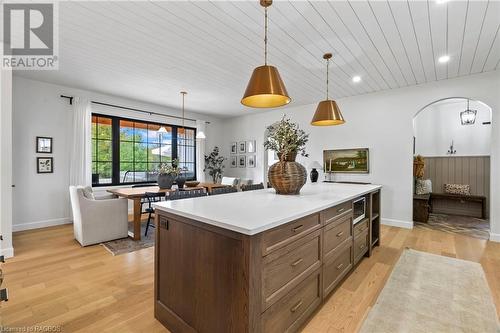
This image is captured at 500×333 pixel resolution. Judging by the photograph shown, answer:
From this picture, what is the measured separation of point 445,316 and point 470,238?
108 inches

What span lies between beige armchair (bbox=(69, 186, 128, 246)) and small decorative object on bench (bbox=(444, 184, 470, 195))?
23.0ft

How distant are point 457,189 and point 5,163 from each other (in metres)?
8.36

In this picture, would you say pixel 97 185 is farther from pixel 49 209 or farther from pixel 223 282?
pixel 223 282

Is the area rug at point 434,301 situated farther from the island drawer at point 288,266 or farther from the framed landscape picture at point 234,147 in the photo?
the framed landscape picture at point 234,147

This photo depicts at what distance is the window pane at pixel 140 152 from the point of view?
569cm

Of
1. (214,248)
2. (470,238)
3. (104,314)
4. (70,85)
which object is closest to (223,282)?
(214,248)

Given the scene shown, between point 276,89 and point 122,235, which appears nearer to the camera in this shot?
point 276,89

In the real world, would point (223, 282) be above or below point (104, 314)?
above

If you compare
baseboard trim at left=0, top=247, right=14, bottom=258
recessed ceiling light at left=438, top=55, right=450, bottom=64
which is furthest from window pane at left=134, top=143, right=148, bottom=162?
recessed ceiling light at left=438, top=55, right=450, bottom=64

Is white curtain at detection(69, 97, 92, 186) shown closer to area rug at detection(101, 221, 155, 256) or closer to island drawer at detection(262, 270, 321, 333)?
area rug at detection(101, 221, 155, 256)

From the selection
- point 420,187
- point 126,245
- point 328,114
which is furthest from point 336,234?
point 420,187

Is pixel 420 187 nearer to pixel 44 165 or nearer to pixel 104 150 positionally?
pixel 104 150

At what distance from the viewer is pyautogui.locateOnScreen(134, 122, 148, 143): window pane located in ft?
18.7

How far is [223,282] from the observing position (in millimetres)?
1286
